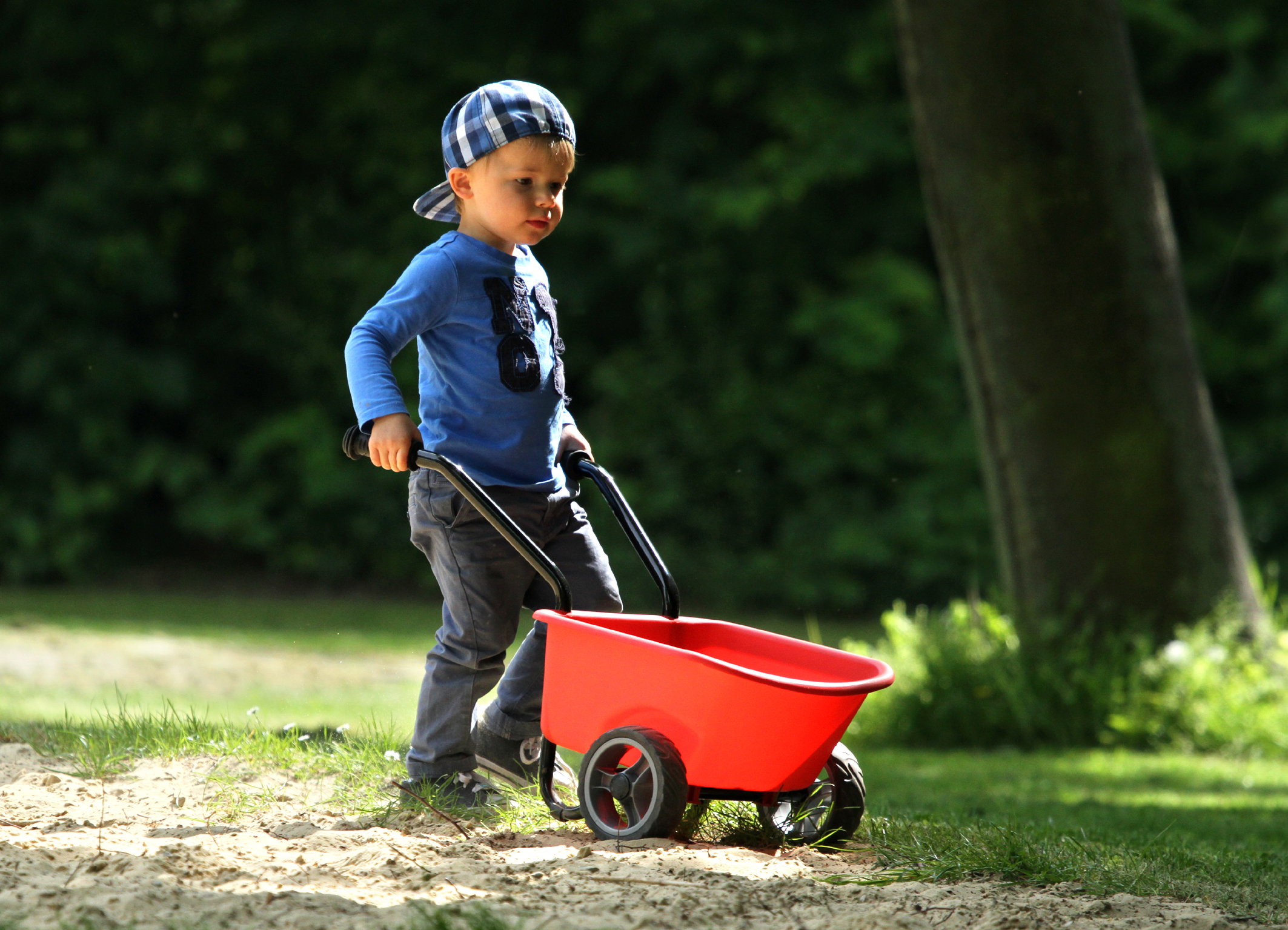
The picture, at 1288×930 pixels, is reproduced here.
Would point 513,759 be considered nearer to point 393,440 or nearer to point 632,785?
point 632,785

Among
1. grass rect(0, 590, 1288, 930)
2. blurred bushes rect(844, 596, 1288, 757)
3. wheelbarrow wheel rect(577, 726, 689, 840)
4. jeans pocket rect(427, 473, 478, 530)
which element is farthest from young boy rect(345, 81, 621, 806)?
blurred bushes rect(844, 596, 1288, 757)

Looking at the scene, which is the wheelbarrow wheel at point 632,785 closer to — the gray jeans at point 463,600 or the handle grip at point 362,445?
the gray jeans at point 463,600

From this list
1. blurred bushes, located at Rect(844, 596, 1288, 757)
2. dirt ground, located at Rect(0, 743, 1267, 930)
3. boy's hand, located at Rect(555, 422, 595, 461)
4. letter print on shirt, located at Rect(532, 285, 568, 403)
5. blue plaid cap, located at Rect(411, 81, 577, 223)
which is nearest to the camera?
dirt ground, located at Rect(0, 743, 1267, 930)

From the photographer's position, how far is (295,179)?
13117 mm

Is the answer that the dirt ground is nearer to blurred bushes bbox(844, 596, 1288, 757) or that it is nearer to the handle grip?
the handle grip

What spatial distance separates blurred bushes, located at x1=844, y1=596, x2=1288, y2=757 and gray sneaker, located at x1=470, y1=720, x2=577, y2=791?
3074 millimetres

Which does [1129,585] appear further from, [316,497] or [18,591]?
[18,591]

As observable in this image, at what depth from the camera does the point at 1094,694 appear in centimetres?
622

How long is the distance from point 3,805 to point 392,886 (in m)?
1.29

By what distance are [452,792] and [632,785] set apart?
62cm

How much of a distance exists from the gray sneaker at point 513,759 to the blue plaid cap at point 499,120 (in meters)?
1.54

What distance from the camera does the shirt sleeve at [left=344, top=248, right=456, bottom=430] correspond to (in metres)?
3.24

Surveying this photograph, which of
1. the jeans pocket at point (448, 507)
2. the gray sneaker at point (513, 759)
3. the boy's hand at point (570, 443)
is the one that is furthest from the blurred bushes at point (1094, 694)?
the jeans pocket at point (448, 507)

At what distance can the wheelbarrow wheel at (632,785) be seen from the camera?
10.1 ft
